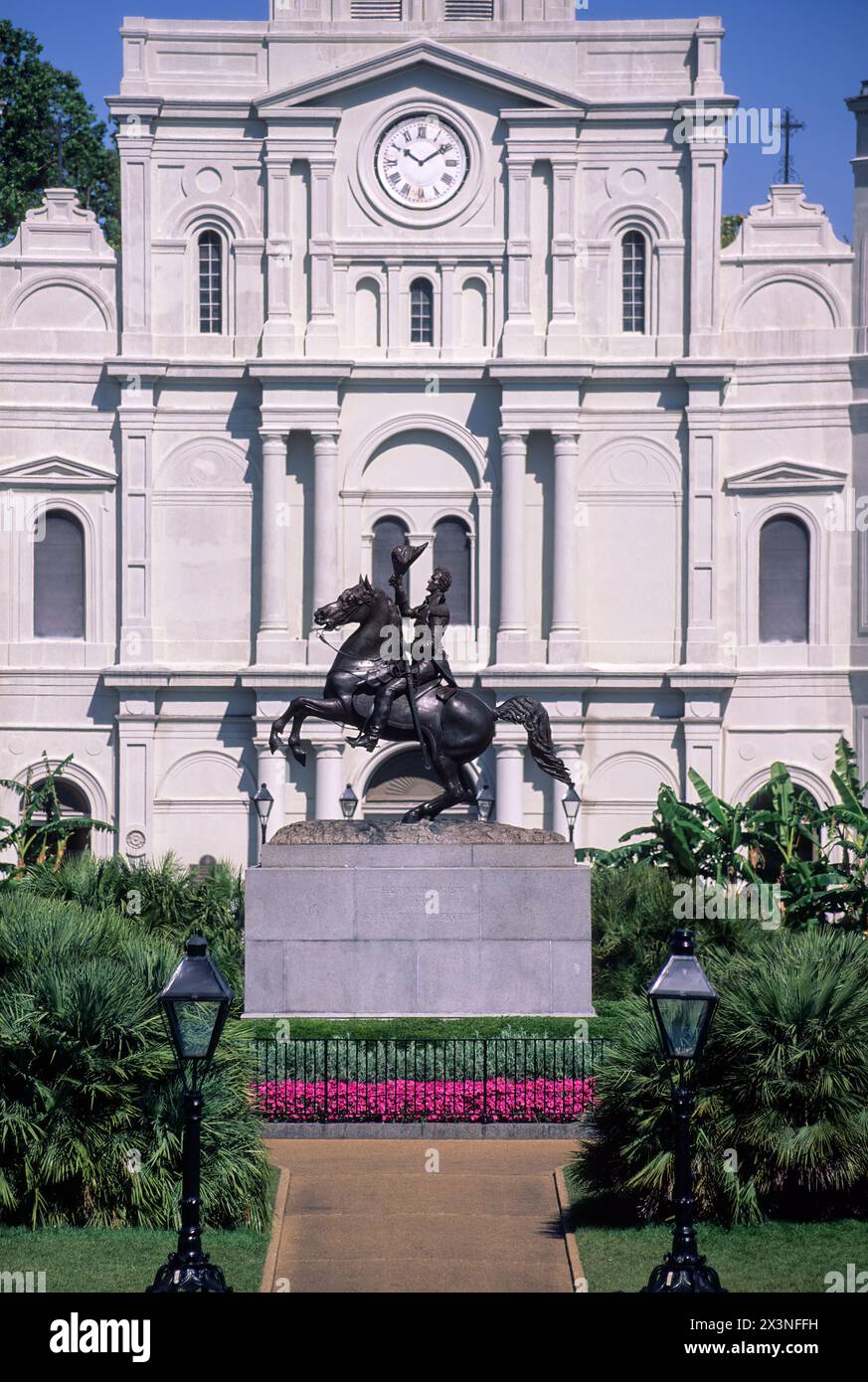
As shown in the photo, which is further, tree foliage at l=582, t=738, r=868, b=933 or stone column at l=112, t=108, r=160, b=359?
stone column at l=112, t=108, r=160, b=359

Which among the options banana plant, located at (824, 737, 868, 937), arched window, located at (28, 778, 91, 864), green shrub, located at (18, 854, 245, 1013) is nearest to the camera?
green shrub, located at (18, 854, 245, 1013)

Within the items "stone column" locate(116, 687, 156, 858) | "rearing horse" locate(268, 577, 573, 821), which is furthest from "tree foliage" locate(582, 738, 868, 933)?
"stone column" locate(116, 687, 156, 858)

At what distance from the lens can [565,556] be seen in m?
52.5

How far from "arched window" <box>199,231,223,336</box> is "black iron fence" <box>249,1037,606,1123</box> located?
1130 inches

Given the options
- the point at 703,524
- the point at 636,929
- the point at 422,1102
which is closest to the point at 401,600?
the point at 636,929

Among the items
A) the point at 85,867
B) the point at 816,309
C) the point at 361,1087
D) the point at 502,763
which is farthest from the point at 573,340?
the point at 361,1087

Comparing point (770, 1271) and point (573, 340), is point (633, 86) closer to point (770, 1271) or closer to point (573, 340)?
point (573, 340)

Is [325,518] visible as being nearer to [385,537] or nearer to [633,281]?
[385,537]

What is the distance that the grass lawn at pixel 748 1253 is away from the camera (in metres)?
18.5

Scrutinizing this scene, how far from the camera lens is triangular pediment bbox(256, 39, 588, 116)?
172ft

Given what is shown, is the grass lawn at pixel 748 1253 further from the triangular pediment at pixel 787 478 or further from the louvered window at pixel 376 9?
the louvered window at pixel 376 9

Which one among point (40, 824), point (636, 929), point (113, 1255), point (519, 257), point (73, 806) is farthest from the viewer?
point (73, 806)

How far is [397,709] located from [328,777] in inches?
817

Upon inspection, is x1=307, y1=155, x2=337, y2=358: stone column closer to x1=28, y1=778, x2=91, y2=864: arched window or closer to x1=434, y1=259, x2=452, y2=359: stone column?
x1=434, y1=259, x2=452, y2=359: stone column
